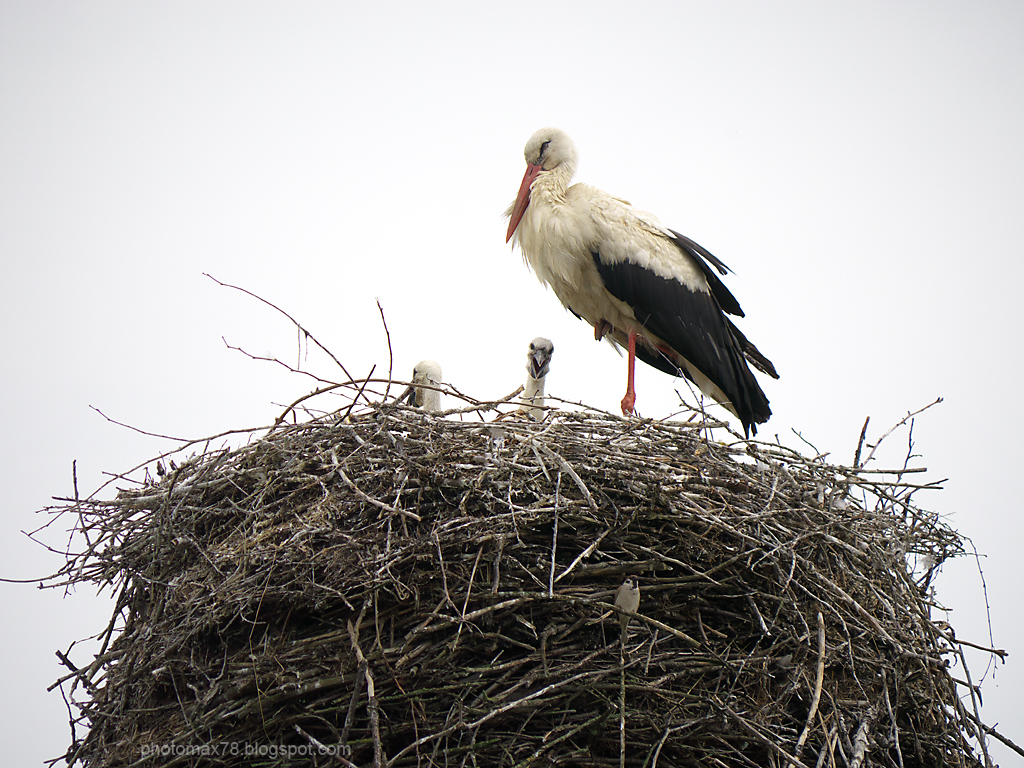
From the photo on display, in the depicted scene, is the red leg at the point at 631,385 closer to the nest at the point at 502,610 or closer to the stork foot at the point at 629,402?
the stork foot at the point at 629,402

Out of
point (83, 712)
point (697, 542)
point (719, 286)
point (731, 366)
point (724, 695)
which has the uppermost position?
point (719, 286)

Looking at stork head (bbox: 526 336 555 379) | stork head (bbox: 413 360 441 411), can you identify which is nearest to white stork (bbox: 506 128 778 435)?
stork head (bbox: 526 336 555 379)

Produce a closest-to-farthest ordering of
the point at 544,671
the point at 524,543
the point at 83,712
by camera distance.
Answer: the point at 544,671 → the point at 524,543 → the point at 83,712

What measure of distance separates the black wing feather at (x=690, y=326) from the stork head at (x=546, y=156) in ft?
2.29

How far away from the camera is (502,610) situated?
8.19 feet

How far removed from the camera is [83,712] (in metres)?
2.79

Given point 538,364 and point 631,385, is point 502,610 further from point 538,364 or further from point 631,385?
point 631,385

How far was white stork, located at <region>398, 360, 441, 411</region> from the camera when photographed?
169 inches

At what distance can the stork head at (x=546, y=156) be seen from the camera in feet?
15.9

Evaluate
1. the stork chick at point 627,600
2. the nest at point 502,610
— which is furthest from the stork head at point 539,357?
the stork chick at point 627,600

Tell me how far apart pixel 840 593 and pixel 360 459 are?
1599 mm

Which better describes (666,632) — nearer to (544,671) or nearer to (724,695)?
(724,695)

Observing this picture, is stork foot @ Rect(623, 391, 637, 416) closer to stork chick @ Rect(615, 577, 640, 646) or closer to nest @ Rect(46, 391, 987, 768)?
nest @ Rect(46, 391, 987, 768)

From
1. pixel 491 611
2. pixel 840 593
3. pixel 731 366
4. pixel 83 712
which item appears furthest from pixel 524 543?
pixel 731 366
